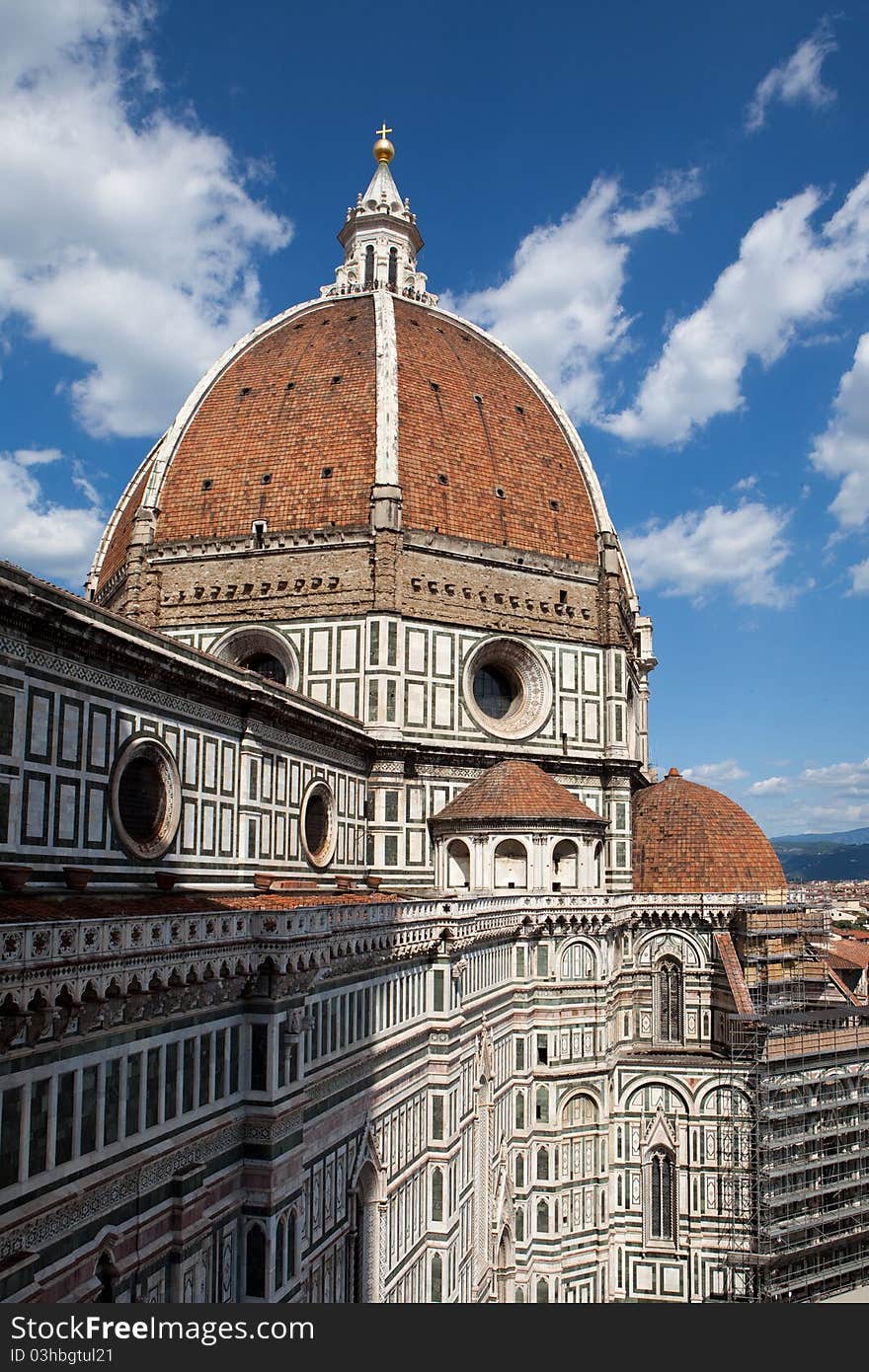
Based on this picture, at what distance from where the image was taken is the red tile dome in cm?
3347

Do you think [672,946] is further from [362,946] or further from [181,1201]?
[181,1201]

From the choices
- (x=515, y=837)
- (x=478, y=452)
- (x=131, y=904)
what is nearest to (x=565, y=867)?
(x=515, y=837)

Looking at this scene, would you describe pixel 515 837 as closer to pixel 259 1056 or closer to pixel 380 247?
pixel 259 1056

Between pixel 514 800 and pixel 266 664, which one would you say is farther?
pixel 266 664

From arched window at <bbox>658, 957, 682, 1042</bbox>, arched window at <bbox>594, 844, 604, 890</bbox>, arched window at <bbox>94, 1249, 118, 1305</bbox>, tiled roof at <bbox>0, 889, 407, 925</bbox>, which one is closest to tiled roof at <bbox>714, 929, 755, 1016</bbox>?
arched window at <bbox>658, 957, 682, 1042</bbox>

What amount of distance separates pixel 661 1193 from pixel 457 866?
1046cm

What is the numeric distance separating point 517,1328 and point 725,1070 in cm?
2358

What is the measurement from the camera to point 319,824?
27.5m

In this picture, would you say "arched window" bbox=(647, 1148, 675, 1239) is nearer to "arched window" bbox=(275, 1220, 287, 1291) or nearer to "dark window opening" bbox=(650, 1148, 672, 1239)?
"dark window opening" bbox=(650, 1148, 672, 1239)

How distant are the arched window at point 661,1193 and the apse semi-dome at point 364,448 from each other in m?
17.5

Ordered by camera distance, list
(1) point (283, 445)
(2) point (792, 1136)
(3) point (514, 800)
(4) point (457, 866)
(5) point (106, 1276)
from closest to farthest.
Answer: (5) point (106, 1276) → (2) point (792, 1136) → (3) point (514, 800) → (4) point (457, 866) → (1) point (283, 445)

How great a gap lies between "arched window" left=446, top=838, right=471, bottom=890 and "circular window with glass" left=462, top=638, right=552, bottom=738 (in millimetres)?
3868

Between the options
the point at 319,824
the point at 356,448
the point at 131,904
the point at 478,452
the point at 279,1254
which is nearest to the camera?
the point at 279,1254

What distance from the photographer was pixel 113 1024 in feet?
36.8
